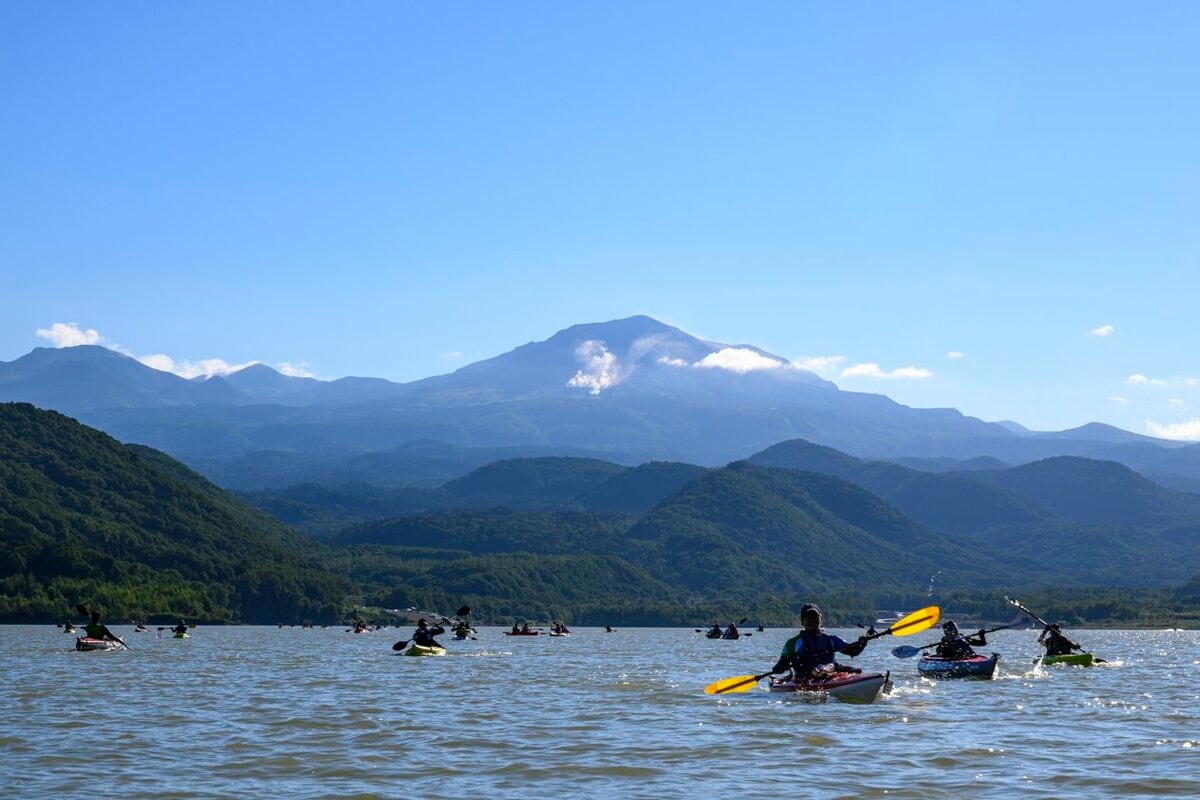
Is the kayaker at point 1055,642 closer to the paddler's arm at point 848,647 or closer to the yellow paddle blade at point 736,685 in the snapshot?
the paddler's arm at point 848,647

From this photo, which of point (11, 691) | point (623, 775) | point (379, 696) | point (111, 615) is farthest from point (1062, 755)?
point (111, 615)

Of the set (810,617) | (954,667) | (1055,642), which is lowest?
(954,667)

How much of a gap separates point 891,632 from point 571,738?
12.4 meters

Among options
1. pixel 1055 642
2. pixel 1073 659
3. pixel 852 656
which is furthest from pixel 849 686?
pixel 1073 659

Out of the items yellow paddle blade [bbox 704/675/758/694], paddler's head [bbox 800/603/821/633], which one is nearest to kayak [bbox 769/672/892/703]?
yellow paddle blade [bbox 704/675/758/694]

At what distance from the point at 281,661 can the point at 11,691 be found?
84.6 feet

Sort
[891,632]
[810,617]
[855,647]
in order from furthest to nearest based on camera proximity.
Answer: [891,632] < [855,647] < [810,617]

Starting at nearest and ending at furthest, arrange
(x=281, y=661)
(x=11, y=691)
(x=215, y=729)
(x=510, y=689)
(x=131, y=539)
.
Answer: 1. (x=215, y=729)
2. (x=11, y=691)
3. (x=510, y=689)
4. (x=281, y=661)
5. (x=131, y=539)

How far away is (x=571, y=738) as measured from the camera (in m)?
30.9

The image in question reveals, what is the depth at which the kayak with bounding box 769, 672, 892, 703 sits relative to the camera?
37.2m

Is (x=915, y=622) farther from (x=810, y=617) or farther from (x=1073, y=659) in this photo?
(x=1073, y=659)

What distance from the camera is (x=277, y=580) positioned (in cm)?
19250

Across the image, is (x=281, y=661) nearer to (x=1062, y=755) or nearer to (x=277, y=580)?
(x=1062, y=755)

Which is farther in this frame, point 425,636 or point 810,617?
point 425,636
